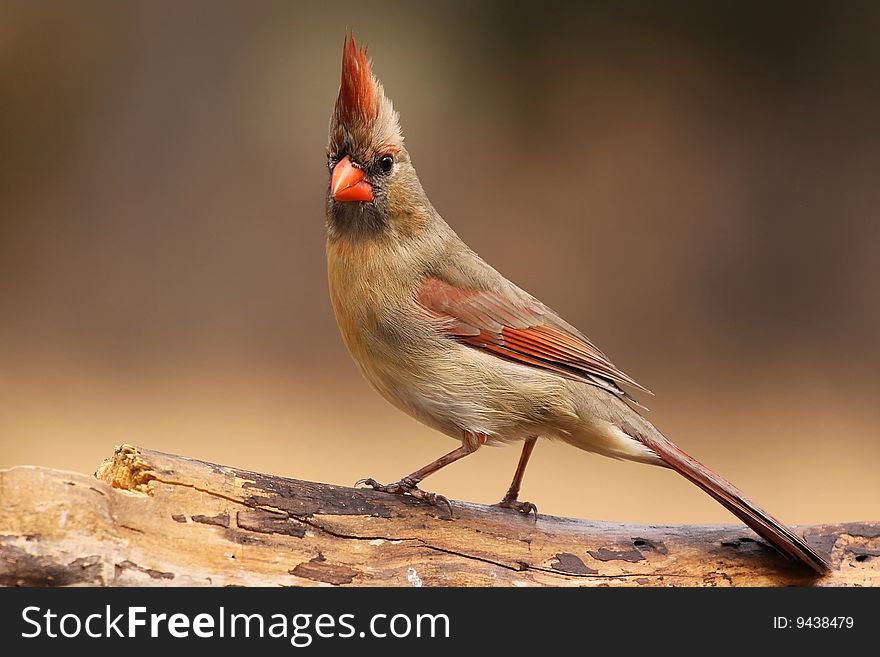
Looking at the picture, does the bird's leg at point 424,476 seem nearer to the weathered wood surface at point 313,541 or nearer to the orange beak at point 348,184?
the weathered wood surface at point 313,541

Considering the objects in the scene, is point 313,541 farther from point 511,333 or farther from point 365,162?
point 365,162

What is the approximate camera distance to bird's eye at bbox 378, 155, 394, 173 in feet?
8.76

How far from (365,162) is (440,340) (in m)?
0.50

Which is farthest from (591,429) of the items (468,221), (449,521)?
(468,221)

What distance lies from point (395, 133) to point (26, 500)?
4.24 feet

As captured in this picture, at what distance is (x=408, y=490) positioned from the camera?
8.69 feet

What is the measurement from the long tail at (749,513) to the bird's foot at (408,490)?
0.59m

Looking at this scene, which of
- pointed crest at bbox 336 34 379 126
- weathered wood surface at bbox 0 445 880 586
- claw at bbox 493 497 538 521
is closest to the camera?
weathered wood surface at bbox 0 445 880 586

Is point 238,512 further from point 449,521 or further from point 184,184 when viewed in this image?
point 184,184

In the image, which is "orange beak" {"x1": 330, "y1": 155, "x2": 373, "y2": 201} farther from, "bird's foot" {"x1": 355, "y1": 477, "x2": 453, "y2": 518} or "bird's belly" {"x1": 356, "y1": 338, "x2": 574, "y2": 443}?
"bird's foot" {"x1": 355, "y1": 477, "x2": 453, "y2": 518}

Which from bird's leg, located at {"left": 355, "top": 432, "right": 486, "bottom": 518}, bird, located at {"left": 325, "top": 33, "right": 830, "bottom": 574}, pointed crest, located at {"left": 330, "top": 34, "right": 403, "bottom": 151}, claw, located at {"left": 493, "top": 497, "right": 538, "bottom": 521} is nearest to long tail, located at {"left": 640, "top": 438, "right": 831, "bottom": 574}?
bird, located at {"left": 325, "top": 33, "right": 830, "bottom": 574}

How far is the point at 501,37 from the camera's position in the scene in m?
6.09

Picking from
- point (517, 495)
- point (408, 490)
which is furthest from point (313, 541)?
point (517, 495)

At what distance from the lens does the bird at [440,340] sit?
261cm
